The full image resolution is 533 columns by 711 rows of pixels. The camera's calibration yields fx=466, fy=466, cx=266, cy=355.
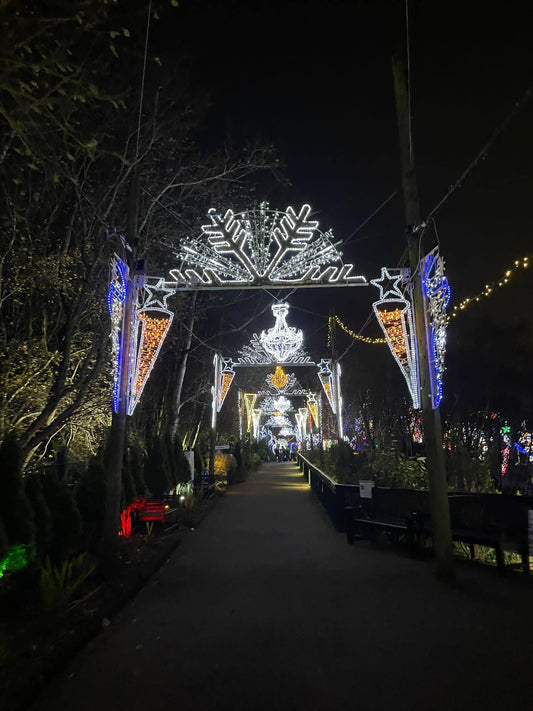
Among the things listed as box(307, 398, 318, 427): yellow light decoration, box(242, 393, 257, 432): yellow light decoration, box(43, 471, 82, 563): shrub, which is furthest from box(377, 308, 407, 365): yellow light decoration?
box(242, 393, 257, 432): yellow light decoration

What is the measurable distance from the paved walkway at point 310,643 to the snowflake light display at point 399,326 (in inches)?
114

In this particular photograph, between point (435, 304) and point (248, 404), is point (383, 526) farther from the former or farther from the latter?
point (248, 404)

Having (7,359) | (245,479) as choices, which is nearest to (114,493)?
(7,359)

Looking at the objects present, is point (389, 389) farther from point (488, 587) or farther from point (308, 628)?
point (308, 628)

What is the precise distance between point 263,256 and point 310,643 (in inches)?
281

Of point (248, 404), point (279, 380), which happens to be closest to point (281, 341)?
point (279, 380)

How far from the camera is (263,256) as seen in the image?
381 inches

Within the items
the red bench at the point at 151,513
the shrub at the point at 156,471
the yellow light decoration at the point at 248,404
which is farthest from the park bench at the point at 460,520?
the yellow light decoration at the point at 248,404

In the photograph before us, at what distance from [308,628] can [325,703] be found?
1473mm

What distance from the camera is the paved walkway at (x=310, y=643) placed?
11.4 ft

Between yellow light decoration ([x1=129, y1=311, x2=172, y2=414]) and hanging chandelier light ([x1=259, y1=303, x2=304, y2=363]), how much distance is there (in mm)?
11366

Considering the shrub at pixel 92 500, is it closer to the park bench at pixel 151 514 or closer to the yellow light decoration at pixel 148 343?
the park bench at pixel 151 514

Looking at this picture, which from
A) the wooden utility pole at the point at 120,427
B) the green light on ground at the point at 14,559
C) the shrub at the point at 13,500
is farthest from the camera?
the wooden utility pole at the point at 120,427

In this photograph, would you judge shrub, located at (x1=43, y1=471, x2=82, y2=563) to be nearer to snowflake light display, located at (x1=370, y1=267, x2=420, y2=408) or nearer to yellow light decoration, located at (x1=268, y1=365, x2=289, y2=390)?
snowflake light display, located at (x1=370, y1=267, x2=420, y2=408)
